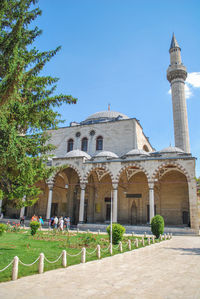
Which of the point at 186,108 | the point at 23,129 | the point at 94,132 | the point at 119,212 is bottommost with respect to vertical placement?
the point at 119,212

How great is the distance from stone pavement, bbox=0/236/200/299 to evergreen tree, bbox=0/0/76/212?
10.5 ft

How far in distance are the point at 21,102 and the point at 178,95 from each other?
67.2 feet

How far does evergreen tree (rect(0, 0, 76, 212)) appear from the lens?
620 centimetres

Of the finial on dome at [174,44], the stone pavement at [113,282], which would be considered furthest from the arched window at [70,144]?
the stone pavement at [113,282]

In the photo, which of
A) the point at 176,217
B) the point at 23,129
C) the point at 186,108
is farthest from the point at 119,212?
the point at 23,129

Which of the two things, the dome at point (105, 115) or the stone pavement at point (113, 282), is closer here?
the stone pavement at point (113, 282)

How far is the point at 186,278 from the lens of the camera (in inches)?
200

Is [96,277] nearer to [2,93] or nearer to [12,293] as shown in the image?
[12,293]

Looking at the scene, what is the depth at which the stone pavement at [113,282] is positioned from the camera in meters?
3.94

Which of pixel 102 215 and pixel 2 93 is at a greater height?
pixel 2 93

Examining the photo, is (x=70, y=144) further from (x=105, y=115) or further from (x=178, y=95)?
(x=178, y=95)

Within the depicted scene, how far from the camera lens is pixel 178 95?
24.5 meters

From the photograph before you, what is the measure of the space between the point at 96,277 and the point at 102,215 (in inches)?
700

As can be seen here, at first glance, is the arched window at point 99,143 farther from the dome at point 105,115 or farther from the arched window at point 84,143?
the dome at point 105,115
